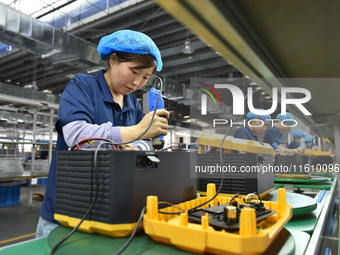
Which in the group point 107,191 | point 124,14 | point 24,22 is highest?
point 124,14

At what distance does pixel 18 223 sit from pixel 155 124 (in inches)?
154

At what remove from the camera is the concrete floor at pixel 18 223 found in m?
2.99

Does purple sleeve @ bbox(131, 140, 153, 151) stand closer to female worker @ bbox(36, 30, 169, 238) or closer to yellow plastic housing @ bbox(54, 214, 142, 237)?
female worker @ bbox(36, 30, 169, 238)

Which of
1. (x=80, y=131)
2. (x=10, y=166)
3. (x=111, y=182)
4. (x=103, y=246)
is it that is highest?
(x=80, y=131)

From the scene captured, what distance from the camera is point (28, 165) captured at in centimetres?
678

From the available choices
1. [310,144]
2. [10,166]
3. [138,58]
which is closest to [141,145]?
[138,58]

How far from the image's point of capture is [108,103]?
807 mm

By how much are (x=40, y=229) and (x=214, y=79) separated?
7106mm

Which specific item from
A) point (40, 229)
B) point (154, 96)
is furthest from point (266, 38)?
point (40, 229)

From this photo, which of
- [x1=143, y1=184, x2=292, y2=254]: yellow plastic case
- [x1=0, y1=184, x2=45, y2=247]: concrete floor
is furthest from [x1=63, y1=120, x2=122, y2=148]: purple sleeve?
[x1=0, y1=184, x2=45, y2=247]: concrete floor

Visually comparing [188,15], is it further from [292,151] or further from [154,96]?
[292,151]

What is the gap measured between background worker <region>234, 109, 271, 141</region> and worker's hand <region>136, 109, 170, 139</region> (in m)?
1.79

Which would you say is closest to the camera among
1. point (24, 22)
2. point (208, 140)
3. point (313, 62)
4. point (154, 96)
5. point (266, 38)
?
point (266, 38)

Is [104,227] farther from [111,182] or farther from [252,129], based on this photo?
[252,129]
